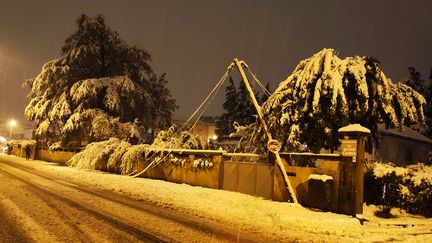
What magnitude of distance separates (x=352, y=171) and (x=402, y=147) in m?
27.9

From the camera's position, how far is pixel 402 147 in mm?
36719

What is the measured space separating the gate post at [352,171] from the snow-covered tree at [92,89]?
2119 cm

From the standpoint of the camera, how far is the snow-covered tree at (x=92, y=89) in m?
31.0

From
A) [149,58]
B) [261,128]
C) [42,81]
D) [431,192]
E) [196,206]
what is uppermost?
[149,58]

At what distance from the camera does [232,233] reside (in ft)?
28.9

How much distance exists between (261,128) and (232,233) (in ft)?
28.0

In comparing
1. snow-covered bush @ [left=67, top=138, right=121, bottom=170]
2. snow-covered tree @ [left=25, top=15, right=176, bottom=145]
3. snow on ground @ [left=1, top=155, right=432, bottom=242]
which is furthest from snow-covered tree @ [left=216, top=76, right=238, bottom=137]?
snow on ground @ [left=1, top=155, right=432, bottom=242]

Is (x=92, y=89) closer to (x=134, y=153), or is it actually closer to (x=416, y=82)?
(x=134, y=153)

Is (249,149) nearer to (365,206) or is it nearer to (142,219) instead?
(365,206)

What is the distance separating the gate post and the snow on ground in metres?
0.47

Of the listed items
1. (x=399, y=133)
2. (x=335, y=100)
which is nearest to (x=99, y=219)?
(x=335, y=100)

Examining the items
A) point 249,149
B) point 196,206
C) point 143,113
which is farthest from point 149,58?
point 196,206

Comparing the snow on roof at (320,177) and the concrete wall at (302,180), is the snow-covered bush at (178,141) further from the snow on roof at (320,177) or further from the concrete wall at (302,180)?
the snow on roof at (320,177)

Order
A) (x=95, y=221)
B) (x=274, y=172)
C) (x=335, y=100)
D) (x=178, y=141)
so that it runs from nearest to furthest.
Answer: (x=95, y=221), (x=335, y=100), (x=274, y=172), (x=178, y=141)
